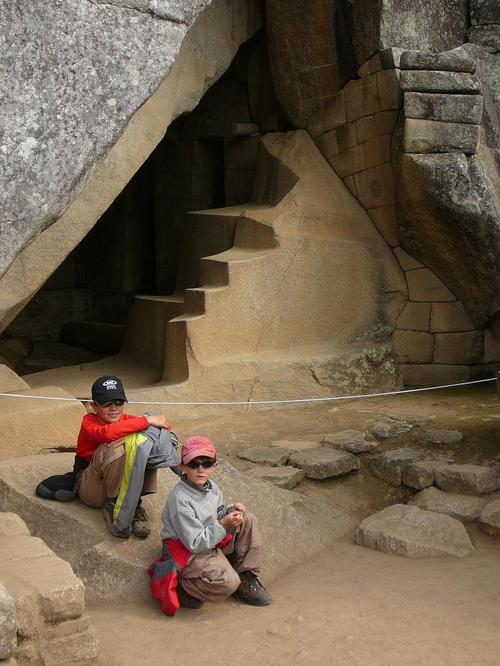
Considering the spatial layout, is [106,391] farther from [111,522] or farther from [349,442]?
[349,442]

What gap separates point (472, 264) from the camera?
7859 millimetres

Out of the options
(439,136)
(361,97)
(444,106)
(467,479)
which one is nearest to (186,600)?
(467,479)

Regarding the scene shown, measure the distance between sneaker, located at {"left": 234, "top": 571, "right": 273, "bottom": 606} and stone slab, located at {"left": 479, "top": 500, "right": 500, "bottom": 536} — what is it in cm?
146

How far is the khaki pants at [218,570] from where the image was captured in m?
4.32

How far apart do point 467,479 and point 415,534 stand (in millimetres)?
766

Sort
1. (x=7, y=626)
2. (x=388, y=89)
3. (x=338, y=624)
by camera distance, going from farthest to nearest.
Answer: (x=388, y=89) → (x=338, y=624) → (x=7, y=626)

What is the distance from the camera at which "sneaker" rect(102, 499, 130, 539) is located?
4.59 metres

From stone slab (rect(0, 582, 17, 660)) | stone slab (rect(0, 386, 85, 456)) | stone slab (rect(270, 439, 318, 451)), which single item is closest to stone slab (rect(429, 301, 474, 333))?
stone slab (rect(270, 439, 318, 451))

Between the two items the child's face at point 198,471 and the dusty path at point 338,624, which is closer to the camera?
the dusty path at point 338,624

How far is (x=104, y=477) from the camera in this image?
4.68 m

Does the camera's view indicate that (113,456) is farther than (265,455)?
No

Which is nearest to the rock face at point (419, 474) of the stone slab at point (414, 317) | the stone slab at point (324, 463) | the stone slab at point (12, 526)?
the stone slab at point (324, 463)

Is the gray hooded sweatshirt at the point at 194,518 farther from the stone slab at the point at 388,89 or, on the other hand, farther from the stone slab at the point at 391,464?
the stone slab at the point at 388,89

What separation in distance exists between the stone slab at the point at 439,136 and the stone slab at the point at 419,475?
2659mm
